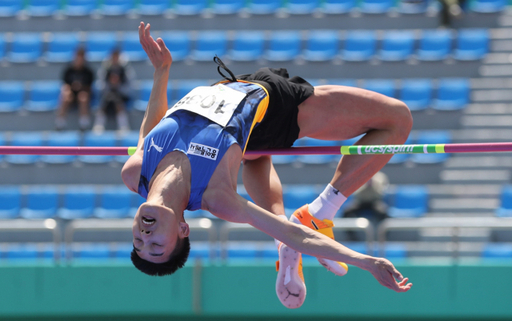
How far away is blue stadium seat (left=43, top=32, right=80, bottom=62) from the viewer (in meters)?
12.5

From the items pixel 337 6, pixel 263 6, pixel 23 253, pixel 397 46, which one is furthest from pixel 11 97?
pixel 397 46

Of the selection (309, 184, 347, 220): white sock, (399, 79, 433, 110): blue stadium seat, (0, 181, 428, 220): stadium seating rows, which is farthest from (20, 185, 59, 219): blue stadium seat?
(309, 184, 347, 220): white sock

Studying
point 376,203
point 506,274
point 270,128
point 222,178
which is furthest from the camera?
point 376,203

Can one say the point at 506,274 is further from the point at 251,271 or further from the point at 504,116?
the point at 504,116

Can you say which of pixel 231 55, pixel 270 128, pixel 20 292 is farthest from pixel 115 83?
pixel 270 128

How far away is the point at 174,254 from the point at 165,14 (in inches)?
365

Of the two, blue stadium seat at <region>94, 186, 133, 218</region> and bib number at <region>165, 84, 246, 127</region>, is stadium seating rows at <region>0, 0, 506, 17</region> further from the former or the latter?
bib number at <region>165, 84, 246, 127</region>

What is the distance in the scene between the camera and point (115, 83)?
11.1 metres

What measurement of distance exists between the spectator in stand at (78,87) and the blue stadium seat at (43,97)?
51 cm

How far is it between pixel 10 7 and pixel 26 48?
1298 mm

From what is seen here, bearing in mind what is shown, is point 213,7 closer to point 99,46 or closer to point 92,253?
point 99,46

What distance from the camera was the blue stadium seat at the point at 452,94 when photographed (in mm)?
10844

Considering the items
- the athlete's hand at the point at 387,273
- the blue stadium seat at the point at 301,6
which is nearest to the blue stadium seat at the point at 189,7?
the blue stadium seat at the point at 301,6

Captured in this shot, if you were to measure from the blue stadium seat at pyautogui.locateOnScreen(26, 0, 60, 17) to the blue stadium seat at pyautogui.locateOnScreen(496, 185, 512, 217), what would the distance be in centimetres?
870
